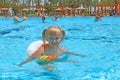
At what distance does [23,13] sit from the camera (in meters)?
48.5

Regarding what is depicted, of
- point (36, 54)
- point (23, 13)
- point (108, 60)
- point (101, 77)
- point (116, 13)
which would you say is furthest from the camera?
point (23, 13)

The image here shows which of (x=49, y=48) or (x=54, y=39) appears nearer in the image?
(x=54, y=39)

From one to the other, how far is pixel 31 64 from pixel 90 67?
3.61 ft

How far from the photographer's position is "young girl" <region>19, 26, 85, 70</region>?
5219 mm

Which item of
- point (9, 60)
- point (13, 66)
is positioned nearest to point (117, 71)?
point (13, 66)

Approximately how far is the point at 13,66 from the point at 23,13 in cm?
4266

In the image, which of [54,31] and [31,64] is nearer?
[54,31]

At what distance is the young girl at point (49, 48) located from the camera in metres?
5.22

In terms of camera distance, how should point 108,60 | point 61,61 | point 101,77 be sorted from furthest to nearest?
point 108,60
point 61,61
point 101,77

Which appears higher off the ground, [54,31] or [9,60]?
[54,31]

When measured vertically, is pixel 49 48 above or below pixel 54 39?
below

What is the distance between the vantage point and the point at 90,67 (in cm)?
602

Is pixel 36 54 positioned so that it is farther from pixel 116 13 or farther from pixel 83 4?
pixel 83 4

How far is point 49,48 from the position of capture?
5648 mm
